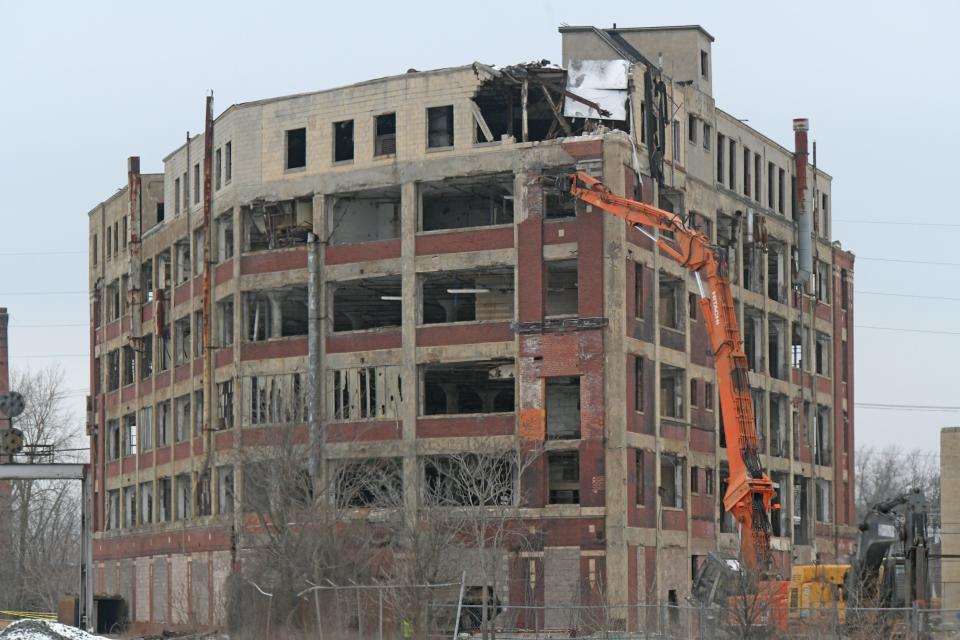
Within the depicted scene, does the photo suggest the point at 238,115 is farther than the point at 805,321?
No

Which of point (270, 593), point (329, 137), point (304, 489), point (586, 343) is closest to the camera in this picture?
point (270, 593)

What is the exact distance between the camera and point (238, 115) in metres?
71.1

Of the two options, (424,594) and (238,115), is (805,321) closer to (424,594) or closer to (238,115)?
(238,115)

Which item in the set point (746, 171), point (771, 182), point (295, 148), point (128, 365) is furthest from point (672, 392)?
point (128, 365)

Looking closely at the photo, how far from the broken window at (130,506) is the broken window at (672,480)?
96.3 feet

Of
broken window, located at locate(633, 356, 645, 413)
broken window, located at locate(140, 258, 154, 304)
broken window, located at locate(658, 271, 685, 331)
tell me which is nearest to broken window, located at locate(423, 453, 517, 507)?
broken window, located at locate(633, 356, 645, 413)

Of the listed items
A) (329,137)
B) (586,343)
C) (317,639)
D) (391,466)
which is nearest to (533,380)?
(586,343)

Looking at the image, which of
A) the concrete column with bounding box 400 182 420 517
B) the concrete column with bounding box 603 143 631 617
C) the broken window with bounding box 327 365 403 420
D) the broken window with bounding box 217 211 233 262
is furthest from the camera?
the broken window with bounding box 217 211 233 262

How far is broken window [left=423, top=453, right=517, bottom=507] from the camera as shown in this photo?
204ft

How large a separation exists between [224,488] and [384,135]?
15.9 metres

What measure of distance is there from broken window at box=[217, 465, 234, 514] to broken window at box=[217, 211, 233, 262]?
8691 millimetres

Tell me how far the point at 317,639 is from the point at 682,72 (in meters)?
34.2

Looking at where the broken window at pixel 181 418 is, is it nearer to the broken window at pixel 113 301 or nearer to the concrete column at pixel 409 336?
the broken window at pixel 113 301

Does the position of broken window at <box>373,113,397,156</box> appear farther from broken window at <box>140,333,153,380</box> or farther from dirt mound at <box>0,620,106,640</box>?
dirt mound at <box>0,620,106,640</box>
